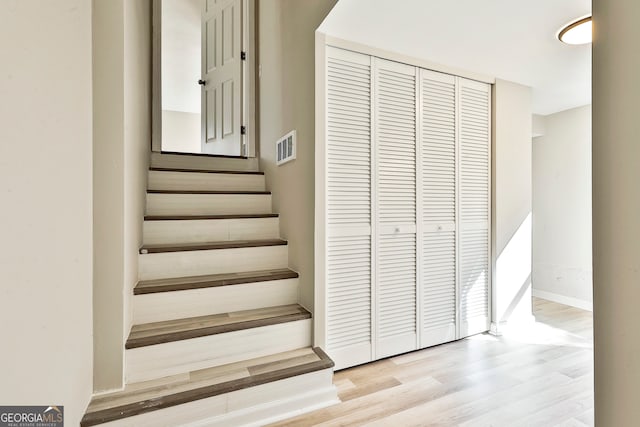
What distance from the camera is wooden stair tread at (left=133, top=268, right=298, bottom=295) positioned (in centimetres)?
163

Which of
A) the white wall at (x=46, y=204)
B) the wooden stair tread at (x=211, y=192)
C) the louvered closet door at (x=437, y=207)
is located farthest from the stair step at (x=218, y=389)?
the wooden stair tread at (x=211, y=192)

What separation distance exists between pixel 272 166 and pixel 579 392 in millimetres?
2501

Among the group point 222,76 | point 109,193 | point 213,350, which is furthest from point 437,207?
point 222,76

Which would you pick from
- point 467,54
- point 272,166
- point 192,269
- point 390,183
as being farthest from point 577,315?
point 192,269

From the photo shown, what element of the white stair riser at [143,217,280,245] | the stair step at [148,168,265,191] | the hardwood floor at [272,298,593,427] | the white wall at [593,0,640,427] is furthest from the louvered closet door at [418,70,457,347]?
the white wall at [593,0,640,427]

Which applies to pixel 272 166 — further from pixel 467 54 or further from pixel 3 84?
pixel 3 84

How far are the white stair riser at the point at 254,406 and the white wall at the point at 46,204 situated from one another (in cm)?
32

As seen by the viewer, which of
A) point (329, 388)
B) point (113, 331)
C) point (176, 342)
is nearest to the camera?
point (113, 331)

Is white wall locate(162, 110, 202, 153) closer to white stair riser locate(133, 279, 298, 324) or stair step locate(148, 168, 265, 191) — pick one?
stair step locate(148, 168, 265, 191)

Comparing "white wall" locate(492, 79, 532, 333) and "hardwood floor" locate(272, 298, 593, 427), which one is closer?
"hardwood floor" locate(272, 298, 593, 427)

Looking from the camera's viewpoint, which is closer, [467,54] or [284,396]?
[284,396]

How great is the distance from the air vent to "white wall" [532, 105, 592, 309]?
3103 mm

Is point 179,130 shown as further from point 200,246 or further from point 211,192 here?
point 200,246

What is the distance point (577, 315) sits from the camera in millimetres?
2926
